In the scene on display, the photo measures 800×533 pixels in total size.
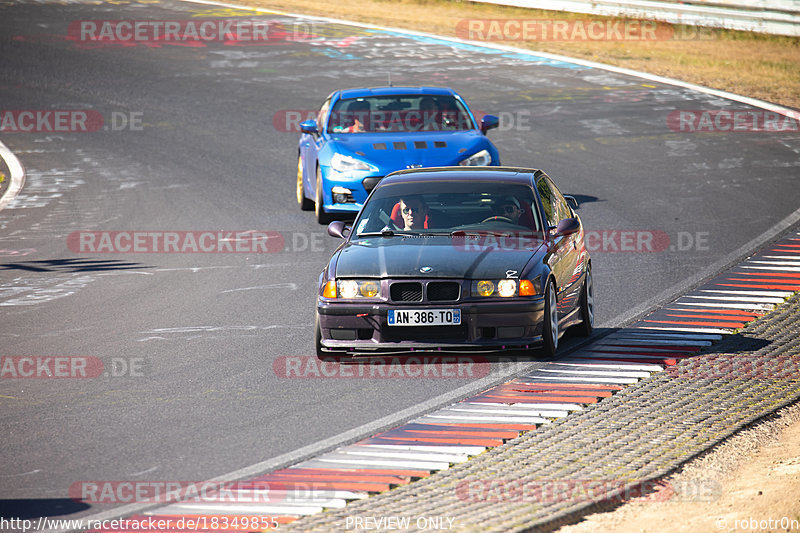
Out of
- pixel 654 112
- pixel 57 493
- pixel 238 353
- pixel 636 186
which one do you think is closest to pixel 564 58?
pixel 654 112

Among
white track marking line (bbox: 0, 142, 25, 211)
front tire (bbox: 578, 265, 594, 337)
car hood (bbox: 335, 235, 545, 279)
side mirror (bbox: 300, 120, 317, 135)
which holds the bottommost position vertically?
white track marking line (bbox: 0, 142, 25, 211)

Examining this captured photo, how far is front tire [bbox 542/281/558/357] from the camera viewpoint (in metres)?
9.72

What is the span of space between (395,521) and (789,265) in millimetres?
8671

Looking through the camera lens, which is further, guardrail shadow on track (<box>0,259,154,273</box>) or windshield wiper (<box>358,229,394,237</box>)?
guardrail shadow on track (<box>0,259,154,273</box>)

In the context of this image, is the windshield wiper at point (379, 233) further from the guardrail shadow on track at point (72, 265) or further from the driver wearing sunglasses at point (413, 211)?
the guardrail shadow on track at point (72, 265)

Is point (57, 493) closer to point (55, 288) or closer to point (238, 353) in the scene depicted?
point (238, 353)

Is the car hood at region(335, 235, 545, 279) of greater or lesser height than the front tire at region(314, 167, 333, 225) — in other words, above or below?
above

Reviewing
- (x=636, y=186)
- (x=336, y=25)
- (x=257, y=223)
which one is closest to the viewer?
(x=257, y=223)

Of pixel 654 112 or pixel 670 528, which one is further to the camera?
pixel 654 112

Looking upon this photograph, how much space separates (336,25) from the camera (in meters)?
35.8

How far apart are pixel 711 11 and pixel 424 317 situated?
25165mm

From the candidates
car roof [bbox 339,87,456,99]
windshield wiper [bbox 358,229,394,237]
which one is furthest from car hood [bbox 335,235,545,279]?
car roof [bbox 339,87,456,99]

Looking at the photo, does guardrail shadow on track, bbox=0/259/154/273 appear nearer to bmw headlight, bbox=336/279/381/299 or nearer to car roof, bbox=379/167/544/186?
car roof, bbox=379/167/544/186

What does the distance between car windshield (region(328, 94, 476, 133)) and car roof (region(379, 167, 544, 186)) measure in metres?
4.95
